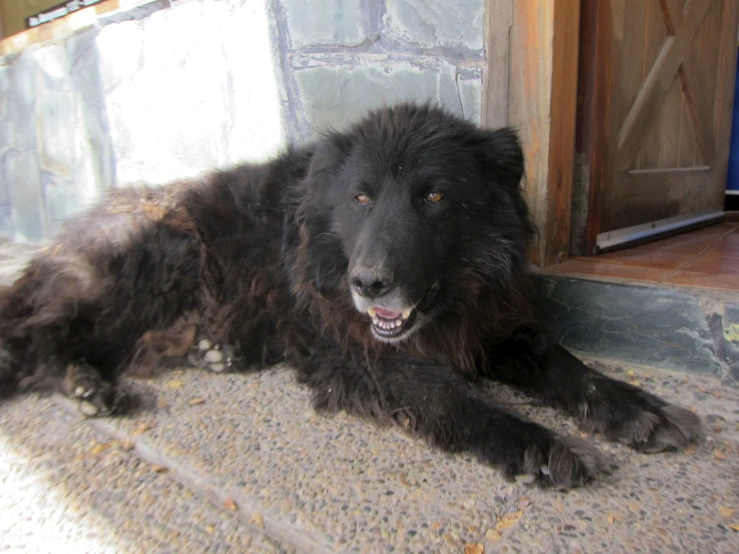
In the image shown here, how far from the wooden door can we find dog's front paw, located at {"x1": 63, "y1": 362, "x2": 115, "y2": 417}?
2.62 m

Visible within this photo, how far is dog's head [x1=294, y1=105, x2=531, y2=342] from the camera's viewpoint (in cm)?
207

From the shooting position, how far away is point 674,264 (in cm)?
298

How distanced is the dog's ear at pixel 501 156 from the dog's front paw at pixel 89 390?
6.27ft

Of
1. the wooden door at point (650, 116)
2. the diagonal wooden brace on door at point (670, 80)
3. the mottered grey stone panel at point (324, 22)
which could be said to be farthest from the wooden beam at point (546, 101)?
the mottered grey stone panel at point (324, 22)

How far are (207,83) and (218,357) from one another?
259 cm

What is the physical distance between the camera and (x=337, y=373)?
7.57 feet

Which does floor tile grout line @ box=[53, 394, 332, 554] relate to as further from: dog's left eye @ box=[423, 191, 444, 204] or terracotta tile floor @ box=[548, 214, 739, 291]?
terracotta tile floor @ box=[548, 214, 739, 291]

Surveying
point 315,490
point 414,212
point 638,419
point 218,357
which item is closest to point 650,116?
point 414,212

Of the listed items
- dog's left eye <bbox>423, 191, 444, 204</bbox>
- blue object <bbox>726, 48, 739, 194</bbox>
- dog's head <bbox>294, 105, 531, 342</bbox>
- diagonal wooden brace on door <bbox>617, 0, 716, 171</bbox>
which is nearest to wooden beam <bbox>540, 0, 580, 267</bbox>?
dog's head <bbox>294, 105, 531, 342</bbox>

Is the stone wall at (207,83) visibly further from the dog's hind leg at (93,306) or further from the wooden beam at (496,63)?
the dog's hind leg at (93,306)

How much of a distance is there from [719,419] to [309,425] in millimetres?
1598

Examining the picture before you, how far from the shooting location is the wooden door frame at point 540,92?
2.73 meters

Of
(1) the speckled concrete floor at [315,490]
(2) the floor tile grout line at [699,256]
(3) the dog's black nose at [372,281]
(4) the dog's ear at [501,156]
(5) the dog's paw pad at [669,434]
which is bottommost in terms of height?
(1) the speckled concrete floor at [315,490]

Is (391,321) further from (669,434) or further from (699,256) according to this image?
(699,256)
